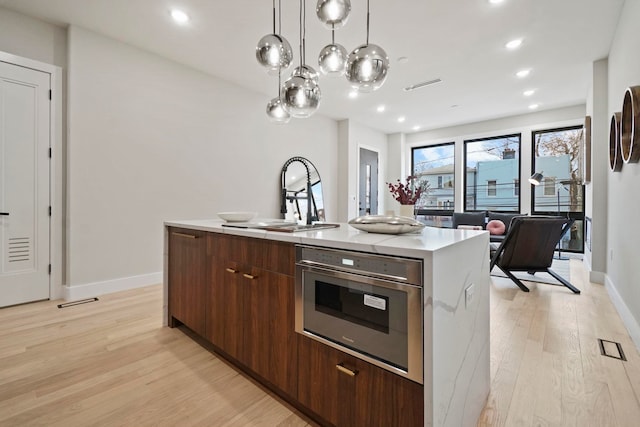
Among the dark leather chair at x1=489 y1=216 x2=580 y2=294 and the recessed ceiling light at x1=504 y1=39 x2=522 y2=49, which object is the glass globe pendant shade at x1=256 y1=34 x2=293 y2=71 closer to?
the recessed ceiling light at x1=504 y1=39 x2=522 y2=49

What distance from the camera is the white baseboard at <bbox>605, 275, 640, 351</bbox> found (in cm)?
213

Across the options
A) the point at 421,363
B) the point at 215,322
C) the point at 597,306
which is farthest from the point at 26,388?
the point at 597,306

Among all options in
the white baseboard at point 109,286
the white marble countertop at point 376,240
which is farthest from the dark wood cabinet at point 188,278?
the white baseboard at point 109,286

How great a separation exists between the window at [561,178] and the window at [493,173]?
35 centimetres

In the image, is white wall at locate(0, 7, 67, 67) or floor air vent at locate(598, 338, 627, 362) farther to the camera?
white wall at locate(0, 7, 67, 67)

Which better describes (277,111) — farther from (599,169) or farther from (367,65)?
(599,169)

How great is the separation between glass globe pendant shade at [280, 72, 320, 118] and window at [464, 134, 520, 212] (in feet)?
20.0

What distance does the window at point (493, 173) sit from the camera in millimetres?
6285

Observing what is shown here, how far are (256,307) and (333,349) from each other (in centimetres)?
52

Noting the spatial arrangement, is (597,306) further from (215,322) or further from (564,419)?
(215,322)

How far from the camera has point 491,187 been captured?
6594mm

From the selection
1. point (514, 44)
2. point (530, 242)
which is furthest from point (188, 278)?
point (514, 44)

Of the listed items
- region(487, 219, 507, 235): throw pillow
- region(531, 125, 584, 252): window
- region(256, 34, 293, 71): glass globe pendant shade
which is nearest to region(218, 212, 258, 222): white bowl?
region(256, 34, 293, 71): glass globe pendant shade

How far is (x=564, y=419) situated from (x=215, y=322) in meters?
1.88
